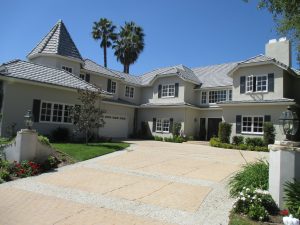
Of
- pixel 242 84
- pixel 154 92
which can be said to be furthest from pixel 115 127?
pixel 242 84

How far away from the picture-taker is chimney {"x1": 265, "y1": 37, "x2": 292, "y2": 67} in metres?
24.9

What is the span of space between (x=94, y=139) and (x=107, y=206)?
49.2ft

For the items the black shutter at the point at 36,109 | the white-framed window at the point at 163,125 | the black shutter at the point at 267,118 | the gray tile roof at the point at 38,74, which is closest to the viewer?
the gray tile roof at the point at 38,74

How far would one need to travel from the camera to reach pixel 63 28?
2756cm

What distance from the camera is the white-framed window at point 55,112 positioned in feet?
64.6

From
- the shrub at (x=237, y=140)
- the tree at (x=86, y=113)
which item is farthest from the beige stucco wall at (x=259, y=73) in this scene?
the tree at (x=86, y=113)

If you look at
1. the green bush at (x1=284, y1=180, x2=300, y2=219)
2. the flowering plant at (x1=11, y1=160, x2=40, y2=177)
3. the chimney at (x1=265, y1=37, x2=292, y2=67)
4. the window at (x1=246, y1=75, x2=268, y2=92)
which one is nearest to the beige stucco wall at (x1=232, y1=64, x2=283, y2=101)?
the window at (x1=246, y1=75, x2=268, y2=92)

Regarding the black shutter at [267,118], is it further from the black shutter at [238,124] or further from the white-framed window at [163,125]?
the white-framed window at [163,125]

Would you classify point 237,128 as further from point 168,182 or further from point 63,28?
point 63,28

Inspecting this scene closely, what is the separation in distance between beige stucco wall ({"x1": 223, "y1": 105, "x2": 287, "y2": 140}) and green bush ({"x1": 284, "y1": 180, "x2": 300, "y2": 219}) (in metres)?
15.2

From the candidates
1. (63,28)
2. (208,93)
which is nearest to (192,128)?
(208,93)

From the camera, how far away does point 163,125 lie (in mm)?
29906

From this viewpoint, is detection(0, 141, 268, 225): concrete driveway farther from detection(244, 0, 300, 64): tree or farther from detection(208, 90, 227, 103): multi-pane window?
detection(208, 90, 227, 103): multi-pane window

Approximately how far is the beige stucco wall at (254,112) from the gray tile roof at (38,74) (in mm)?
11634
